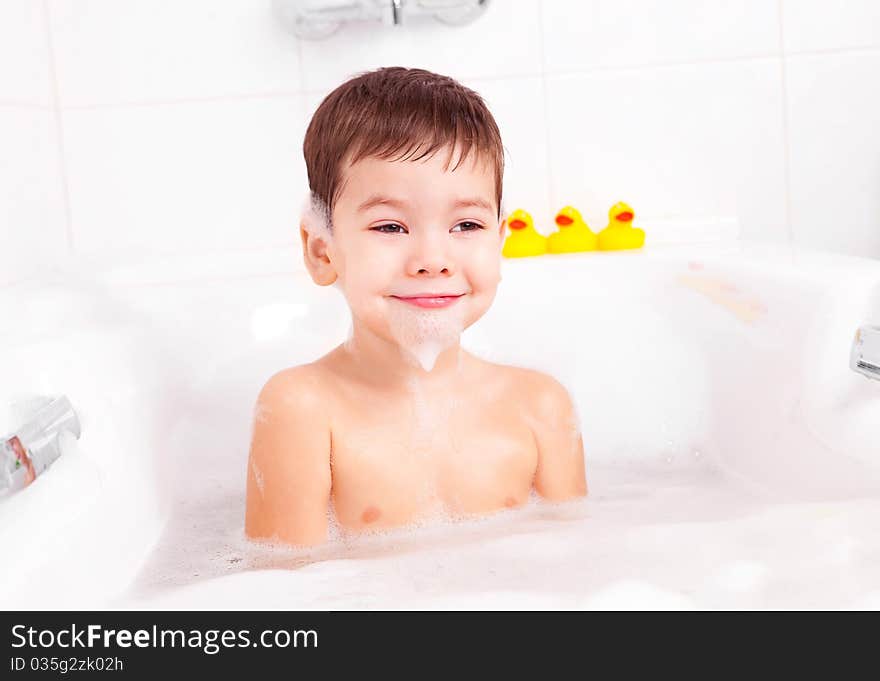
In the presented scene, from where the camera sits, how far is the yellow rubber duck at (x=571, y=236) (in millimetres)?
1809

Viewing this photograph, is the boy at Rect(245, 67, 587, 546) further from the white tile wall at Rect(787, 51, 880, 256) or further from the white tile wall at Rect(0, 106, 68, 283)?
the white tile wall at Rect(787, 51, 880, 256)

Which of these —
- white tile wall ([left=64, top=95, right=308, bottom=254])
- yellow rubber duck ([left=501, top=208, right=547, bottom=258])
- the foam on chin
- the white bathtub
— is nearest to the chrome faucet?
the white bathtub

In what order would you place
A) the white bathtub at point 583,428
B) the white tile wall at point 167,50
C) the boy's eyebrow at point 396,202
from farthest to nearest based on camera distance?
the white tile wall at point 167,50, the boy's eyebrow at point 396,202, the white bathtub at point 583,428

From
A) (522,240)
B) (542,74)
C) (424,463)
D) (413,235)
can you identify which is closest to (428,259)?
(413,235)

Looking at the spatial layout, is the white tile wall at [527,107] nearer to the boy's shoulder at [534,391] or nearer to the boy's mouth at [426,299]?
the boy's shoulder at [534,391]

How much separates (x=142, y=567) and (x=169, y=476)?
0.28m

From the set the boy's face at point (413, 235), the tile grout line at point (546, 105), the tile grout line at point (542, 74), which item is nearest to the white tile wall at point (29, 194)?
the tile grout line at point (542, 74)

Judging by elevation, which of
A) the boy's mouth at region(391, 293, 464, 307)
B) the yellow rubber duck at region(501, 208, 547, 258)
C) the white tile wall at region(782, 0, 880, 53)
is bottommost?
the boy's mouth at region(391, 293, 464, 307)

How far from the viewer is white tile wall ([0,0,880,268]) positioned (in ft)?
6.28

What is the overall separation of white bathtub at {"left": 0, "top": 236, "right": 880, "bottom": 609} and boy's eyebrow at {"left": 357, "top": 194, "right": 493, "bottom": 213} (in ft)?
1.17

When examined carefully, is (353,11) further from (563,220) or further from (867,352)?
(867,352)

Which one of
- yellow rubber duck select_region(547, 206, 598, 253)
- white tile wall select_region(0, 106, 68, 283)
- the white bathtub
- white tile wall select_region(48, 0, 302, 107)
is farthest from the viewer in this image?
white tile wall select_region(48, 0, 302, 107)

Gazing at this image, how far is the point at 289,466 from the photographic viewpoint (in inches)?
45.7

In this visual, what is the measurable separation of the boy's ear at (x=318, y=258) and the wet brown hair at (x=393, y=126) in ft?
0.13
